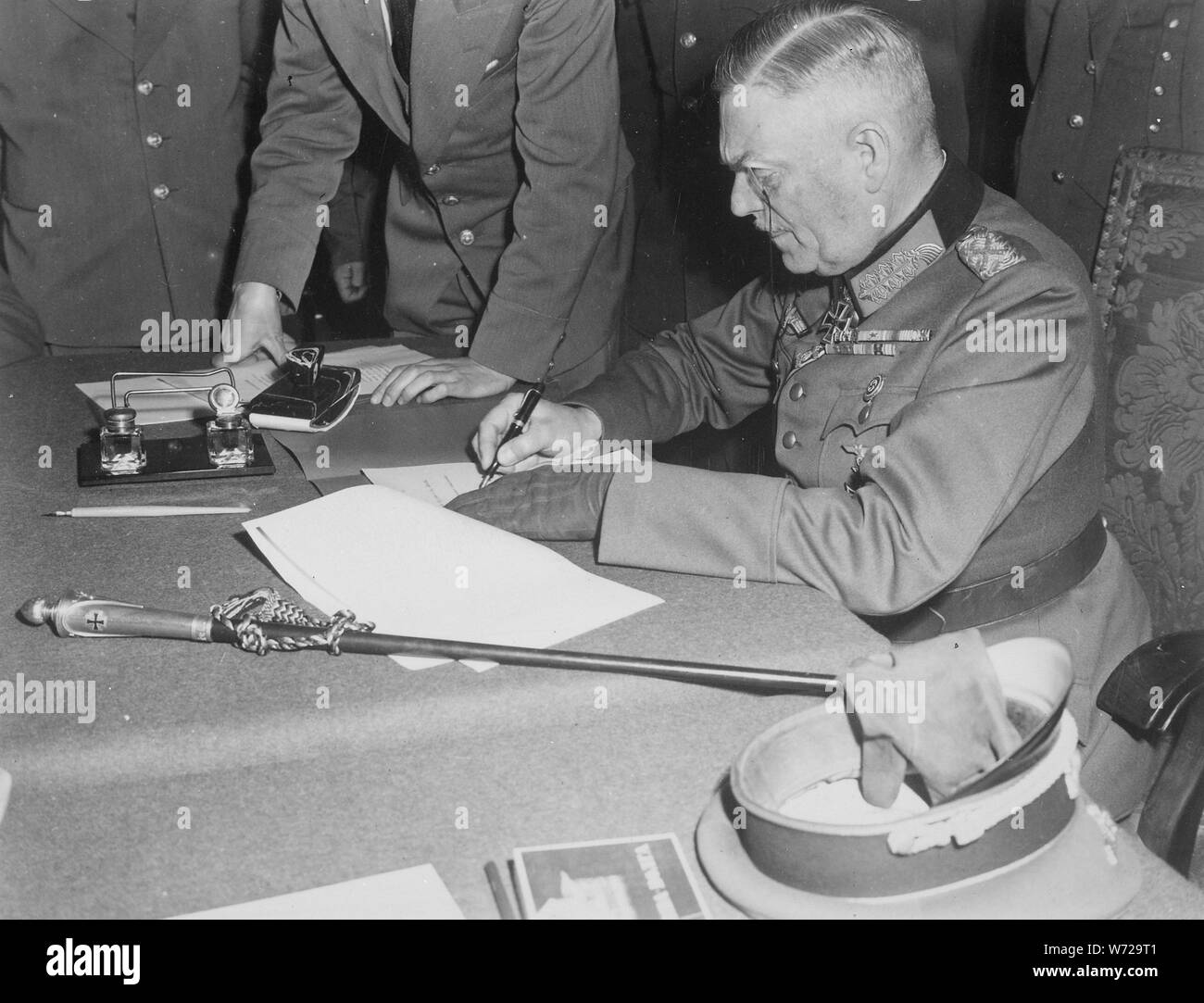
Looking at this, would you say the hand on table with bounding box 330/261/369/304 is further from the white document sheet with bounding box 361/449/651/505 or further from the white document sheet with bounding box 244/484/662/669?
the white document sheet with bounding box 244/484/662/669

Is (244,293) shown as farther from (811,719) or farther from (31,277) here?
(811,719)

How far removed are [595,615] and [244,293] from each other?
Result: 1.17 metres

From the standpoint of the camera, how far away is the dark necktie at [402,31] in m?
1.90

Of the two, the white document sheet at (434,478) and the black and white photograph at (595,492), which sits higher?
the black and white photograph at (595,492)

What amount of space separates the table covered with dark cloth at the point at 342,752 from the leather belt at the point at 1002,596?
28cm

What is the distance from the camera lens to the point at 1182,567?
1.37 meters

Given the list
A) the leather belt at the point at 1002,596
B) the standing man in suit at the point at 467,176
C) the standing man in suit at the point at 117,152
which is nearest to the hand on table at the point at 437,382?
the standing man in suit at the point at 467,176

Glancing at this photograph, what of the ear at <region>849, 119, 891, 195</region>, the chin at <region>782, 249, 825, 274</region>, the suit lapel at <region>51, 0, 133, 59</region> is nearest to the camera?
the ear at <region>849, 119, 891, 195</region>

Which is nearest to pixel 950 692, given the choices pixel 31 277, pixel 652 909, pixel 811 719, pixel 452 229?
pixel 811 719

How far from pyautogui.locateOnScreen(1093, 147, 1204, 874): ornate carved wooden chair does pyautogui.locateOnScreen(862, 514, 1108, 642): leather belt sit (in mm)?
85

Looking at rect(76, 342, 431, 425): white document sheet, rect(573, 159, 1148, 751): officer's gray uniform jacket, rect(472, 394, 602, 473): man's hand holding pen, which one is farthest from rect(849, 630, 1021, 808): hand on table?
rect(76, 342, 431, 425): white document sheet

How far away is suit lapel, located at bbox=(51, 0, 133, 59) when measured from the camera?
2.26 metres

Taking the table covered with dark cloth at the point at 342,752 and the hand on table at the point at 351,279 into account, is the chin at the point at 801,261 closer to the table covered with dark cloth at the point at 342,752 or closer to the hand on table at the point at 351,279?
the table covered with dark cloth at the point at 342,752

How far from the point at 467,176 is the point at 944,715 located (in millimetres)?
1527
